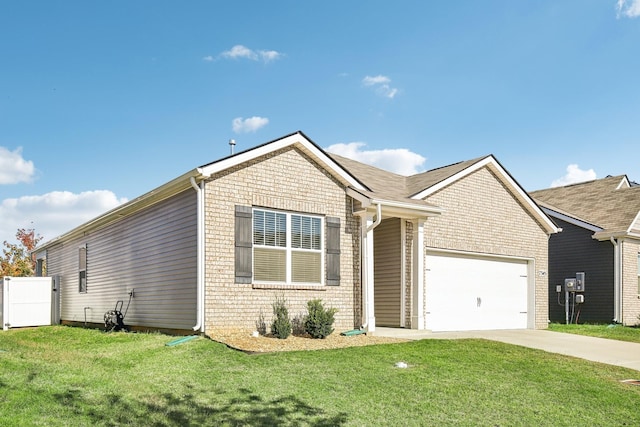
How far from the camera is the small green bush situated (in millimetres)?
12125

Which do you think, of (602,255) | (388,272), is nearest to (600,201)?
(602,255)

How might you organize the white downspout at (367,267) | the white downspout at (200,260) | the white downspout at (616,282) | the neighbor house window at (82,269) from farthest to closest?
the white downspout at (616,282)
the neighbor house window at (82,269)
the white downspout at (367,267)
the white downspout at (200,260)

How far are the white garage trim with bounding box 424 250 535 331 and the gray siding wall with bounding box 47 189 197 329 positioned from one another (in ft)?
20.0

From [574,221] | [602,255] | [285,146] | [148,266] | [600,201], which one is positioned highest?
[285,146]

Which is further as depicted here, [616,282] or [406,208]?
[616,282]

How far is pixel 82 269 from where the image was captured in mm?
19375

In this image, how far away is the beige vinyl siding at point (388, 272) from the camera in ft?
49.6

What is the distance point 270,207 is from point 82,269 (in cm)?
968

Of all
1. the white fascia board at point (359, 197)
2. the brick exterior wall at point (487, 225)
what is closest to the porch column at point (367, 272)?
the white fascia board at point (359, 197)

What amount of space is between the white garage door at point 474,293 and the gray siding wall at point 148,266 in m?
6.17

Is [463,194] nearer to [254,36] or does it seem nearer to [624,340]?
[624,340]

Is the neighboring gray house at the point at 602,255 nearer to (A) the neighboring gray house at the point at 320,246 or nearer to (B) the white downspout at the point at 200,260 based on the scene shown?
(A) the neighboring gray house at the point at 320,246

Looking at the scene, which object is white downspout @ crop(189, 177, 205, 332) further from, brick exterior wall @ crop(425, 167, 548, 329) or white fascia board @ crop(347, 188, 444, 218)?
brick exterior wall @ crop(425, 167, 548, 329)

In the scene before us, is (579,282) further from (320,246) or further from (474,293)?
(320,246)
